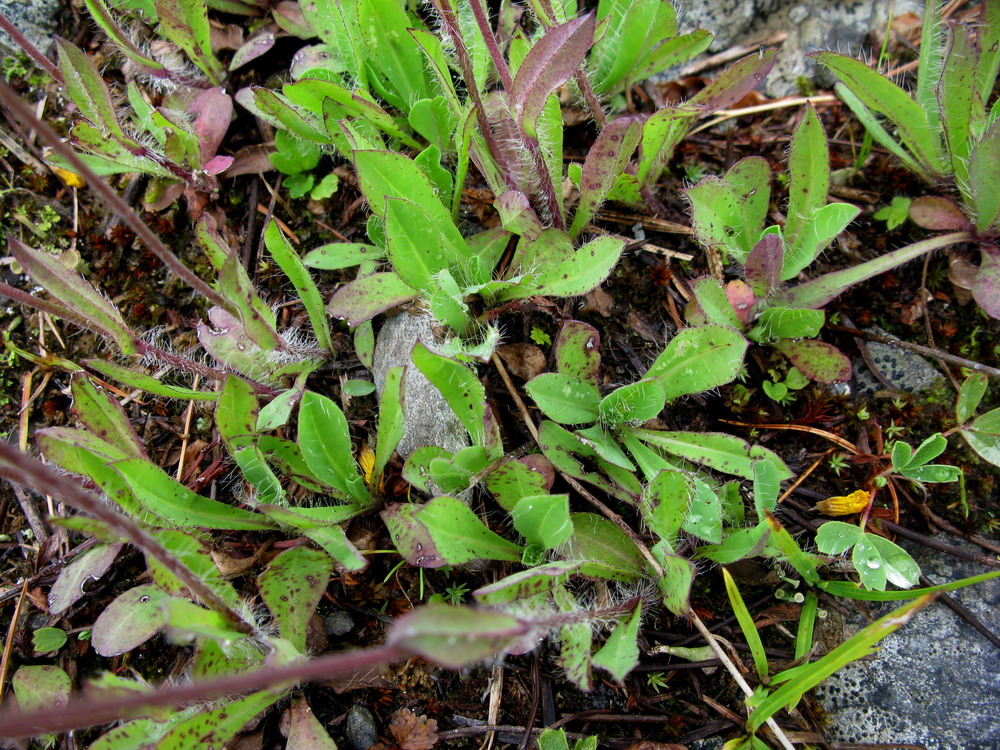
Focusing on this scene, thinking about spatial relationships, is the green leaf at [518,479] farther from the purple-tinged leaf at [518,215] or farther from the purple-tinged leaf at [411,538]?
the purple-tinged leaf at [518,215]

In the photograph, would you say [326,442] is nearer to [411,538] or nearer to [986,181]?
[411,538]

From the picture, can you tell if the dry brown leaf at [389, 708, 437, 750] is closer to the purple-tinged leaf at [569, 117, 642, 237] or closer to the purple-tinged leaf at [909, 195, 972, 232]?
the purple-tinged leaf at [569, 117, 642, 237]

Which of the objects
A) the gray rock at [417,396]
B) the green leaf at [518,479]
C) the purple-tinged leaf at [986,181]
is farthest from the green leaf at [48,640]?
the purple-tinged leaf at [986,181]

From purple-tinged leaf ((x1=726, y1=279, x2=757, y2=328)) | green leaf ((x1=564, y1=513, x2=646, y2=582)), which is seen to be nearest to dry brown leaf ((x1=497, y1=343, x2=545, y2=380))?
green leaf ((x1=564, y1=513, x2=646, y2=582))

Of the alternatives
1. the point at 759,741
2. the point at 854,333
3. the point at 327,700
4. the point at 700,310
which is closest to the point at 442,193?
the point at 700,310

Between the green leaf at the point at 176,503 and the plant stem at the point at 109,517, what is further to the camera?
the green leaf at the point at 176,503
